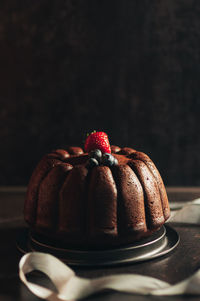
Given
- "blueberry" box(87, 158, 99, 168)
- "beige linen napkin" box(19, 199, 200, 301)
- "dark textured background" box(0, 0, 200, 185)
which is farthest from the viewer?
"dark textured background" box(0, 0, 200, 185)

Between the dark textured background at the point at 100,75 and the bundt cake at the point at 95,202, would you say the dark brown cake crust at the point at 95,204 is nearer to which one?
the bundt cake at the point at 95,202

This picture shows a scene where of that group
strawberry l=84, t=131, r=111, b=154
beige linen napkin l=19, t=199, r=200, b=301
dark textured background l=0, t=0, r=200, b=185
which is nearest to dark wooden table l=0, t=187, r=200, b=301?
beige linen napkin l=19, t=199, r=200, b=301

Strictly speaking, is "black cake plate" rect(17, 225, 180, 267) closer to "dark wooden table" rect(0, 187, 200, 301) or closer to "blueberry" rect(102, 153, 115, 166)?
"dark wooden table" rect(0, 187, 200, 301)

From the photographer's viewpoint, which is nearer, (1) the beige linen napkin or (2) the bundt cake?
(1) the beige linen napkin

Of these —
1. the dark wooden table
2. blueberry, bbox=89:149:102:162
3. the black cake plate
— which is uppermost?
blueberry, bbox=89:149:102:162

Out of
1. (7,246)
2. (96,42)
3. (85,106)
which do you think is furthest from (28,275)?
(96,42)

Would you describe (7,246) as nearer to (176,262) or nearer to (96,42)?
(176,262)
